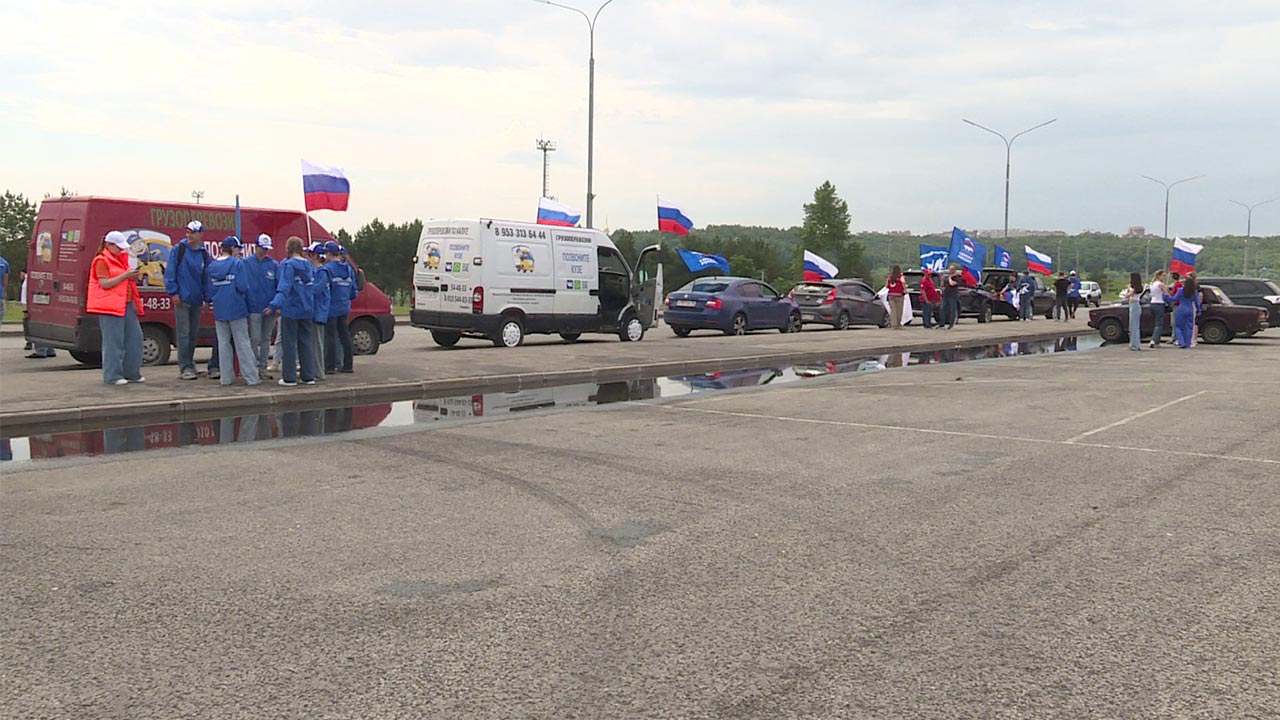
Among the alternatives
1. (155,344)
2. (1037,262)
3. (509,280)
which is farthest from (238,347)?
(1037,262)

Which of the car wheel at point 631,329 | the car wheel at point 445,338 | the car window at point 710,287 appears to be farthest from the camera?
the car window at point 710,287

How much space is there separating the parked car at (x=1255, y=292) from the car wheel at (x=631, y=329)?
17.5m

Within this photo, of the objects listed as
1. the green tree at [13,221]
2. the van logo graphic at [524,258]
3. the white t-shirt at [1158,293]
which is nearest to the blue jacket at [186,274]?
the van logo graphic at [524,258]

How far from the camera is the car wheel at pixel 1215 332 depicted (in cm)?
2544

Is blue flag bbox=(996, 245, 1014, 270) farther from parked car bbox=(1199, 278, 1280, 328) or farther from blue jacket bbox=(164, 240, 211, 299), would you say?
blue jacket bbox=(164, 240, 211, 299)

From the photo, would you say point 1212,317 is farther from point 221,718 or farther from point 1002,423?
point 221,718

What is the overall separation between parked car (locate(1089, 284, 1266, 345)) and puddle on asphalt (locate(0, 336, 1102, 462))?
10531 millimetres

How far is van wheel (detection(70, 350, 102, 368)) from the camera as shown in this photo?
50.1 ft

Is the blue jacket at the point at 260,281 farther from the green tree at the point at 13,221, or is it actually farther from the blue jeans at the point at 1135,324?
the green tree at the point at 13,221

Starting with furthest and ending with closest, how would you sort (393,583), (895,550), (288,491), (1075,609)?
(288,491)
(895,550)
(393,583)
(1075,609)

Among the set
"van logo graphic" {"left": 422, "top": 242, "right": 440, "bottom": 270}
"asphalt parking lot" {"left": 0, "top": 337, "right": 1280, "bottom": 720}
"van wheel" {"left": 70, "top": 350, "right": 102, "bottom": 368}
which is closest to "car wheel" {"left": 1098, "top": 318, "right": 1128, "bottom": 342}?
"van logo graphic" {"left": 422, "top": 242, "right": 440, "bottom": 270}

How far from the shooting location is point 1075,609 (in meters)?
4.75

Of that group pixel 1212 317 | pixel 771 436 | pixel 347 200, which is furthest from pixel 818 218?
pixel 771 436

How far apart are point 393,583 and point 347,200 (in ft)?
48.8
